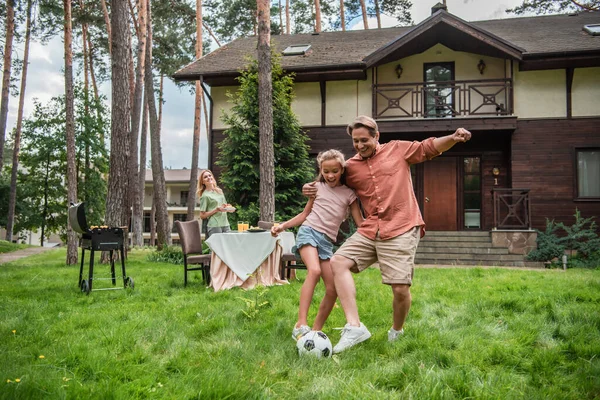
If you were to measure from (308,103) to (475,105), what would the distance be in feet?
15.2

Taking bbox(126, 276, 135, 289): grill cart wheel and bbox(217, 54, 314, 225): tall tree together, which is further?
bbox(217, 54, 314, 225): tall tree

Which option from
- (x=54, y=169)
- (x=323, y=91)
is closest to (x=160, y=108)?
(x=54, y=169)

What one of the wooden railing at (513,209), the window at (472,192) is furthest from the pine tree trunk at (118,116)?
the window at (472,192)

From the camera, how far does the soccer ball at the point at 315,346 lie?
319cm

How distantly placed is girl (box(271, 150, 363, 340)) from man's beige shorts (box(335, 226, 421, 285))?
21 cm

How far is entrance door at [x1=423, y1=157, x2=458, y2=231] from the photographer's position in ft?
45.2

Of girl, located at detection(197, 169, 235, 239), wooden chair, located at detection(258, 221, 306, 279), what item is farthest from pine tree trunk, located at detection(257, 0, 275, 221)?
wooden chair, located at detection(258, 221, 306, 279)

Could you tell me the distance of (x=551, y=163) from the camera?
42.0 feet

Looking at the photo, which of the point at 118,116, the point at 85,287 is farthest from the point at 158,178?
the point at 85,287

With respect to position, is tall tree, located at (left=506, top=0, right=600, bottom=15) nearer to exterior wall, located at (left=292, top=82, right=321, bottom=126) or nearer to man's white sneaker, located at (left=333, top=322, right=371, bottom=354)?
exterior wall, located at (left=292, top=82, right=321, bottom=126)

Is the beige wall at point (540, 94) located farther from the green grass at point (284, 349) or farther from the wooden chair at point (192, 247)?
the wooden chair at point (192, 247)

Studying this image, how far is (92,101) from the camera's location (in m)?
21.2

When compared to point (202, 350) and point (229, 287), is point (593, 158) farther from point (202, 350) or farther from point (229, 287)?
point (202, 350)

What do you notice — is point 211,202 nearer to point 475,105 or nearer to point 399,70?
point 399,70
